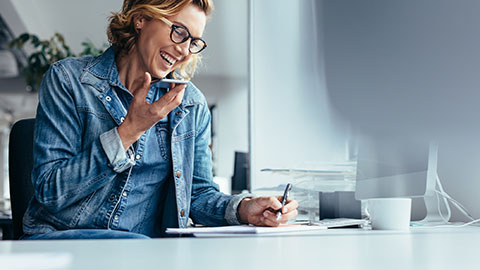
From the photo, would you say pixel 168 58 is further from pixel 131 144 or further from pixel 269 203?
pixel 269 203

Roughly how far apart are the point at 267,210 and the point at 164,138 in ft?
1.20

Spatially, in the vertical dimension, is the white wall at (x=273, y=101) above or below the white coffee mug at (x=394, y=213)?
above

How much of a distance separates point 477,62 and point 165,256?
29cm

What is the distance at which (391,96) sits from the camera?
1.37 feet

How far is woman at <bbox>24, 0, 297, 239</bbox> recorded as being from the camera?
1.04 m

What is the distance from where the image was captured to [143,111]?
1.02 metres

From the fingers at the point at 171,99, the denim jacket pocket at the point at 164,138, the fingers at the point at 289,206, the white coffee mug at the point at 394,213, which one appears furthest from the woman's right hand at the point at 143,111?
the white coffee mug at the point at 394,213

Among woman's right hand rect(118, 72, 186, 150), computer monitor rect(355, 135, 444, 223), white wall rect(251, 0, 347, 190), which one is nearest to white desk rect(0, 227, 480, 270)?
computer monitor rect(355, 135, 444, 223)

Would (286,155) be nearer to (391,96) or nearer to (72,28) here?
(391,96)

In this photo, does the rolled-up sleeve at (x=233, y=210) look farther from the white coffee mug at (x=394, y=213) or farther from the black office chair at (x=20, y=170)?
the black office chair at (x=20, y=170)

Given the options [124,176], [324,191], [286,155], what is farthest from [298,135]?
[124,176]

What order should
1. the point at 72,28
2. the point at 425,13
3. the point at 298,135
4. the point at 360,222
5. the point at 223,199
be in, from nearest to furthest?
the point at 425,13 < the point at 360,222 < the point at 223,199 < the point at 298,135 < the point at 72,28

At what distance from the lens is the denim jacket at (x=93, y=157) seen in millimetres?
1049

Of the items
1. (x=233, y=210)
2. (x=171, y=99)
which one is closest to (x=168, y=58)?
(x=171, y=99)
